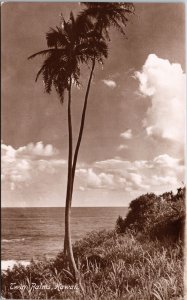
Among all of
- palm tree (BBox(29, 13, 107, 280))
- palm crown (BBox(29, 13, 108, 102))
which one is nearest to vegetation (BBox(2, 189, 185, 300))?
palm tree (BBox(29, 13, 107, 280))

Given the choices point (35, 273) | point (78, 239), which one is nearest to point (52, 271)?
point (35, 273)

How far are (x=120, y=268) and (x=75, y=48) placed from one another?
130 cm

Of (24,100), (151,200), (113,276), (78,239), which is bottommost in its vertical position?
(113,276)

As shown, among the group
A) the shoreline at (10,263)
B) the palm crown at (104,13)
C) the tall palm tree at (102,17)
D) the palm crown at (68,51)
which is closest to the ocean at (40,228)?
the shoreline at (10,263)

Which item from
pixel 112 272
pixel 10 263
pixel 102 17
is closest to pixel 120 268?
pixel 112 272

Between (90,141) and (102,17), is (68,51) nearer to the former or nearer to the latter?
(102,17)

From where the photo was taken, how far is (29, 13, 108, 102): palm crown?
91.0 inches

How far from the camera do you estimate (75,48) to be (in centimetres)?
231

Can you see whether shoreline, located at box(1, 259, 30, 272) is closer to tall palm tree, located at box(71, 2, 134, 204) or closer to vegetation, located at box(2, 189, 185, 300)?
vegetation, located at box(2, 189, 185, 300)

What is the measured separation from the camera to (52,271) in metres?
2.30

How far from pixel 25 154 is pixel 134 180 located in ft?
2.17

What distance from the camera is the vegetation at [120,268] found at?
2.23m

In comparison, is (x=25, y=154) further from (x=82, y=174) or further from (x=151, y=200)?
(x=151, y=200)

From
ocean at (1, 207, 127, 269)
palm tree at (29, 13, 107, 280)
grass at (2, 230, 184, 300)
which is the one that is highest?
palm tree at (29, 13, 107, 280)
